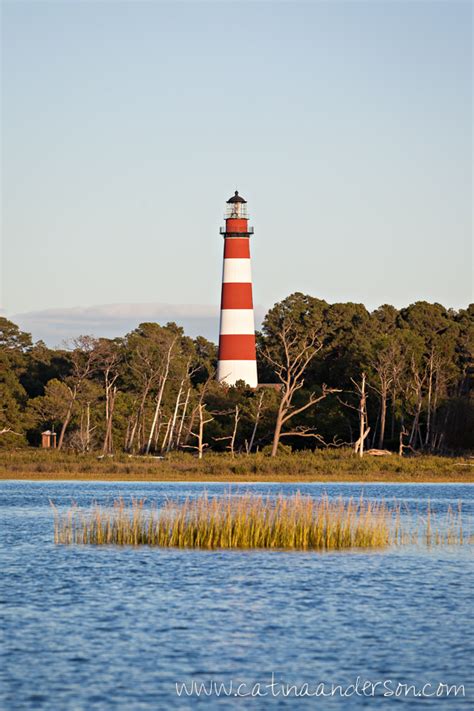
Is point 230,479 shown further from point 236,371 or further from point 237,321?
point 236,371

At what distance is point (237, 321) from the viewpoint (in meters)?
72.4

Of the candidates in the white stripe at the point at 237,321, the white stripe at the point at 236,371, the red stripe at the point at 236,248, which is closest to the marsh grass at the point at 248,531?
the white stripe at the point at 237,321

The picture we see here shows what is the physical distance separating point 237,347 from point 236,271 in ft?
15.4

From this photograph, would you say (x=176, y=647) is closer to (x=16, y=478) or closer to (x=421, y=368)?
(x=16, y=478)

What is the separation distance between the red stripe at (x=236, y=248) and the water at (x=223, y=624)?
140 ft

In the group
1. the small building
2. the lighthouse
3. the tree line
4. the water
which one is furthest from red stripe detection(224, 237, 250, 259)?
the water

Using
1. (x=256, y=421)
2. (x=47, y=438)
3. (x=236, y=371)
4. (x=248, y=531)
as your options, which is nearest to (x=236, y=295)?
(x=236, y=371)

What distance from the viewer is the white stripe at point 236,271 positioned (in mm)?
72312

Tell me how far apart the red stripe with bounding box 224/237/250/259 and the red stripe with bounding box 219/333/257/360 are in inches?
179

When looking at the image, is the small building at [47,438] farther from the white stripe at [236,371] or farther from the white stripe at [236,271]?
the white stripe at [236,271]

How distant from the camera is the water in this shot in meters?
15.8

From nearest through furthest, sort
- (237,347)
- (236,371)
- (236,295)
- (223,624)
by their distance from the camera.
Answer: (223,624), (236,295), (237,347), (236,371)

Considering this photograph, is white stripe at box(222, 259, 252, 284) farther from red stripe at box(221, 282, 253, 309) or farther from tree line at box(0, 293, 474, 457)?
tree line at box(0, 293, 474, 457)

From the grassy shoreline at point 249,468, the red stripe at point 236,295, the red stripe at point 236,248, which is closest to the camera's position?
the grassy shoreline at point 249,468
